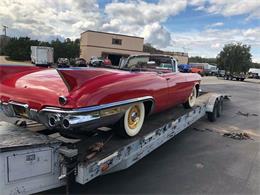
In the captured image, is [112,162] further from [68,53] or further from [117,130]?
[68,53]

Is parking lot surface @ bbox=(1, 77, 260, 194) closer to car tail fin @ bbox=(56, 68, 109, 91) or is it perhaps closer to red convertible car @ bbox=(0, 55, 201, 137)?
red convertible car @ bbox=(0, 55, 201, 137)

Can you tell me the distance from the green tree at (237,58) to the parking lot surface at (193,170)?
43888mm

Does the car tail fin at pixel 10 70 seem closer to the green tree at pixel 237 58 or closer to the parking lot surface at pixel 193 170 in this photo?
the parking lot surface at pixel 193 170

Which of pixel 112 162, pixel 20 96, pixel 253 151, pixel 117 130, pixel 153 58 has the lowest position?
pixel 253 151

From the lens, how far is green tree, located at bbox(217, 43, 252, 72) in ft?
154

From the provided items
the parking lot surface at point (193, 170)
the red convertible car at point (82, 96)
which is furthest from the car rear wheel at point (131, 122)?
the parking lot surface at point (193, 170)

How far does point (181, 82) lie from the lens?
5316 mm

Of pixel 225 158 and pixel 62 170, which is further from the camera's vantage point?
pixel 225 158

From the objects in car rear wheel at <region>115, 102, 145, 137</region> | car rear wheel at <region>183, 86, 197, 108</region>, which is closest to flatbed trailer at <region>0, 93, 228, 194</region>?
car rear wheel at <region>115, 102, 145, 137</region>

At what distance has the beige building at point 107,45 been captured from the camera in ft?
154

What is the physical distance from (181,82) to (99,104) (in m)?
Answer: 2.62

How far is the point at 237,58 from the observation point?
47.1m

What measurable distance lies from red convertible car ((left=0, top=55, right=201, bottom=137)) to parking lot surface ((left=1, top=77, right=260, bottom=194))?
0.64 meters

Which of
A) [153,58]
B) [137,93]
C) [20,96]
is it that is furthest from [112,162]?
[153,58]
